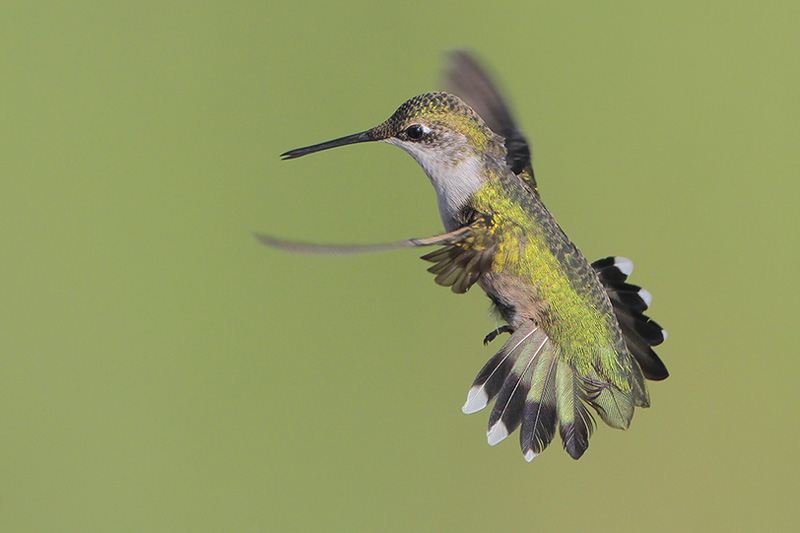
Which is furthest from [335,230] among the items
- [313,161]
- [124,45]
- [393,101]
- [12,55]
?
[12,55]

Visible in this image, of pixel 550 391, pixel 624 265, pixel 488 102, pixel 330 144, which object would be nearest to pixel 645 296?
pixel 624 265

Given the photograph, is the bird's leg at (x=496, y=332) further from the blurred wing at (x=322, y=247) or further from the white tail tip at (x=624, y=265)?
the blurred wing at (x=322, y=247)

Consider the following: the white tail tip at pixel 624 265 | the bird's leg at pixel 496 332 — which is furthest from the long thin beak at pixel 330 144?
the white tail tip at pixel 624 265

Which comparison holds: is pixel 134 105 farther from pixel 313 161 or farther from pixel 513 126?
pixel 513 126

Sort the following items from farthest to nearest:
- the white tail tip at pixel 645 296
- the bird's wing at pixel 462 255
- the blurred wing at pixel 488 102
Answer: the white tail tip at pixel 645 296
the blurred wing at pixel 488 102
the bird's wing at pixel 462 255

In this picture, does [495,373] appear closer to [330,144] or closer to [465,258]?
[465,258]

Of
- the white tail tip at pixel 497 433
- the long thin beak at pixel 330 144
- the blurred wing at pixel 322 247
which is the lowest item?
the white tail tip at pixel 497 433

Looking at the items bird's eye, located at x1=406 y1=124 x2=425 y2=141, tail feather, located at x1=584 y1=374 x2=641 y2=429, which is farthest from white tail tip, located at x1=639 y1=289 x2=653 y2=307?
bird's eye, located at x1=406 y1=124 x2=425 y2=141
